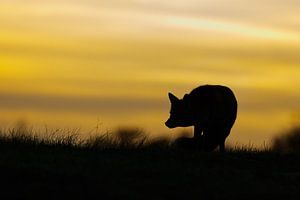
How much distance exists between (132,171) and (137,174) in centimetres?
21

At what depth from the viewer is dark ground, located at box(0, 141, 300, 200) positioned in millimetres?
11469

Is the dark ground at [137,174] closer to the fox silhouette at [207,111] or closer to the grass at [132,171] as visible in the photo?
the grass at [132,171]

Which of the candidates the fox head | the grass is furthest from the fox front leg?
the grass

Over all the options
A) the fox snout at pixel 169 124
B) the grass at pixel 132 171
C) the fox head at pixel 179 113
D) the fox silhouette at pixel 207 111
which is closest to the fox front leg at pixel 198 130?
the fox silhouette at pixel 207 111

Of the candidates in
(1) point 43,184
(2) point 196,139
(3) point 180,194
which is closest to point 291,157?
(2) point 196,139

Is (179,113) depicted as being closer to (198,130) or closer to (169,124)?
(169,124)

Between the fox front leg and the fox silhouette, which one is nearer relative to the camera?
the fox silhouette

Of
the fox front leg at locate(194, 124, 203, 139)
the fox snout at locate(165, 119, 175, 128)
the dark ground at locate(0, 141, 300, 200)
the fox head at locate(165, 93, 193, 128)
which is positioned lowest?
the dark ground at locate(0, 141, 300, 200)

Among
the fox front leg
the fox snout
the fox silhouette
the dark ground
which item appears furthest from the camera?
the fox snout

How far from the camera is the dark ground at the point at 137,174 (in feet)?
37.6

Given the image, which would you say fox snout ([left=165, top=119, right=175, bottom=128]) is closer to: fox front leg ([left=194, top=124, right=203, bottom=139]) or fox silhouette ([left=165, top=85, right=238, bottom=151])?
fox silhouette ([left=165, top=85, right=238, bottom=151])

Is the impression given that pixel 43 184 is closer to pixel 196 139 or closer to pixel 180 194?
pixel 180 194

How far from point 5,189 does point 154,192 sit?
209cm

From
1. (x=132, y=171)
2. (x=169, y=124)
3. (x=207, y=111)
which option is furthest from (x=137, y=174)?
(x=169, y=124)
